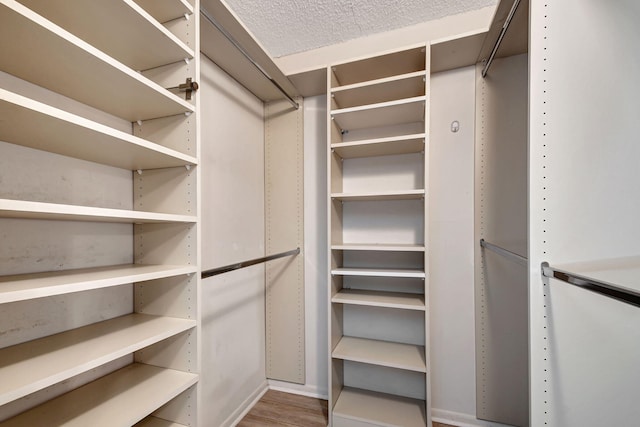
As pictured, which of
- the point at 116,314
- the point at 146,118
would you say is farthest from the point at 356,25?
the point at 116,314

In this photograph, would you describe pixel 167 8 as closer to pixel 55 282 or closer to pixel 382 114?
pixel 55 282

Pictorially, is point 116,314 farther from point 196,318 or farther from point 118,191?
point 118,191

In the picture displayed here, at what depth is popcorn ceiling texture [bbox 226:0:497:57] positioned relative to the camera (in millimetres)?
1529

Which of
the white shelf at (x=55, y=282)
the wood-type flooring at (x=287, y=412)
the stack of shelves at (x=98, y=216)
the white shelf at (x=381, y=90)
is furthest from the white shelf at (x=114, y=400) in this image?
the white shelf at (x=381, y=90)

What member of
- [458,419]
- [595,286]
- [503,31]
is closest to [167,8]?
[503,31]

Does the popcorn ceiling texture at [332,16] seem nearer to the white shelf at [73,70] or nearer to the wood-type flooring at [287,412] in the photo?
the white shelf at [73,70]

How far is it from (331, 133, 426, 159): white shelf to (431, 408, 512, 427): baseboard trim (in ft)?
5.62

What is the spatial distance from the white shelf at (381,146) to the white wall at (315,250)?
28 centimetres

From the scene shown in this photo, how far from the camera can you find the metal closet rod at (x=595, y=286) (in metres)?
0.52

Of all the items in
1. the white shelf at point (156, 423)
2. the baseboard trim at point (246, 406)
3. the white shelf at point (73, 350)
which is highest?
the white shelf at point (73, 350)

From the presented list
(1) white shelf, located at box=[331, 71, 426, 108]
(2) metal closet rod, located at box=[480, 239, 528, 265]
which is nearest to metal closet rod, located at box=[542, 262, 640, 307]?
(2) metal closet rod, located at box=[480, 239, 528, 265]

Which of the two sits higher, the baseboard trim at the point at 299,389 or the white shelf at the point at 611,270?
the white shelf at the point at 611,270

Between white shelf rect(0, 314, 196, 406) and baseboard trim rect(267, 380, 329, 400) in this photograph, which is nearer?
white shelf rect(0, 314, 196, 406)

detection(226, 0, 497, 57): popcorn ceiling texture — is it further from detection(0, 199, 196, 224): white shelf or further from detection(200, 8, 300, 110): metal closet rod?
detection(0, 199, 196, 224): white shelf
